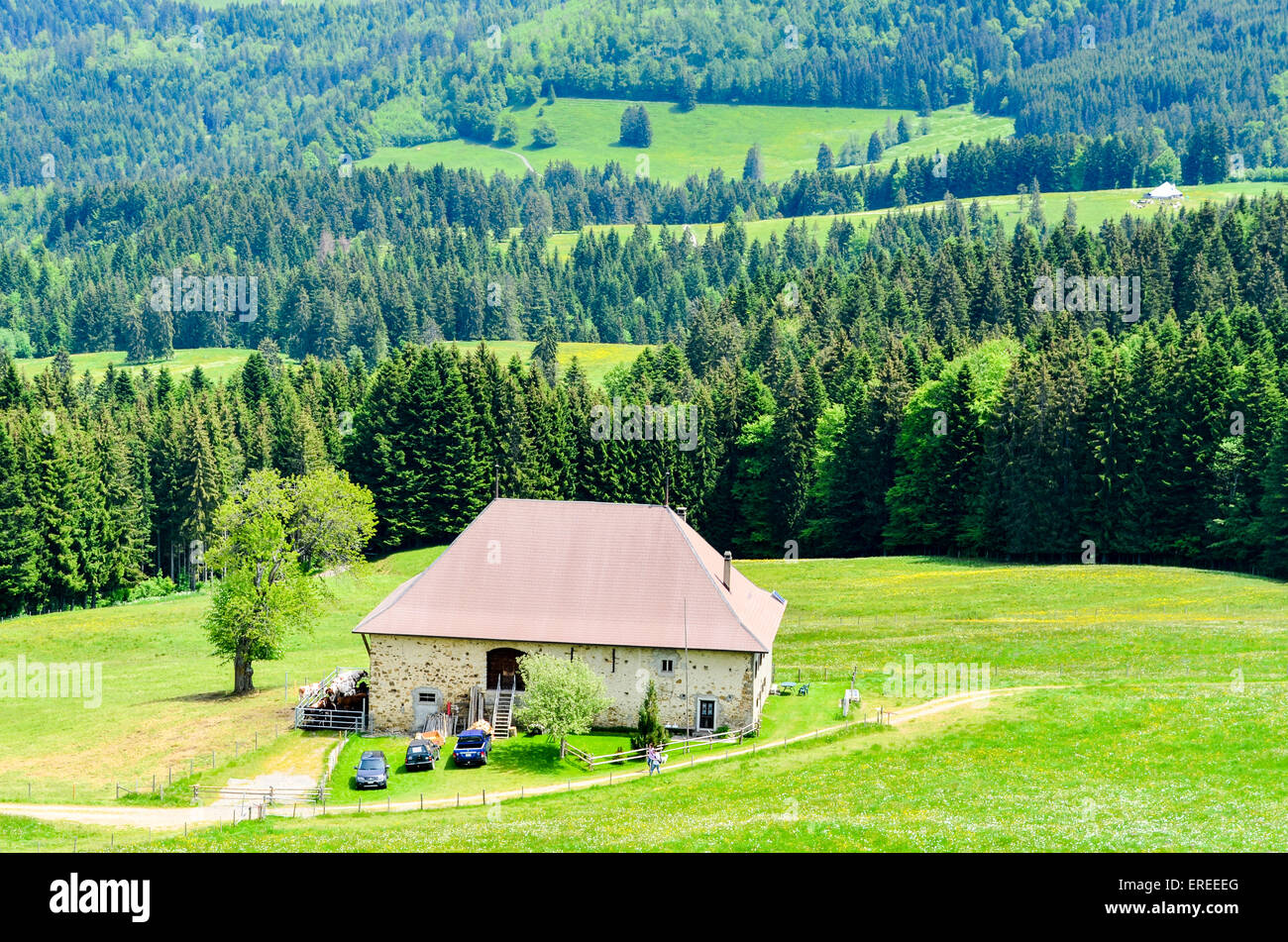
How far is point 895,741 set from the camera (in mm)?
46000

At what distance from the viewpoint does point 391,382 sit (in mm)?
113938

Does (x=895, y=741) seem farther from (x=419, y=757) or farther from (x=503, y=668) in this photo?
(x=419, y=757)

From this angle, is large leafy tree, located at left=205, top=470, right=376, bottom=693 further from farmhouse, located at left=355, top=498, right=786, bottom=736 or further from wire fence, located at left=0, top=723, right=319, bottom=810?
wire fence, located at left=0, top=723, right=319, bottom=810

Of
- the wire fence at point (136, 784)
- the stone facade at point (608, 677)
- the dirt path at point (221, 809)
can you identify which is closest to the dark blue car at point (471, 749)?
the dirt path at point (221, 809)

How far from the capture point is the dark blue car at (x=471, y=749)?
4677cm

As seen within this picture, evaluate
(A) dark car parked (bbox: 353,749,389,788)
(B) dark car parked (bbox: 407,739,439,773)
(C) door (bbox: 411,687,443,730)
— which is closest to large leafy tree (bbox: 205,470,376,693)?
(C) door (bbox: 411,687,443,730)

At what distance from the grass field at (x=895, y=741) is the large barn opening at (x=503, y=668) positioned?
10.8 ft

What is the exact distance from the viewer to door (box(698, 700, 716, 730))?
166 feet

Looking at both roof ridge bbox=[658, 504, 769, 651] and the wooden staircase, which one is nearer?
the wooden staircase

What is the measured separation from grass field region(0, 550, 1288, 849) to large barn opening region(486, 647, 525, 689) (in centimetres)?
331

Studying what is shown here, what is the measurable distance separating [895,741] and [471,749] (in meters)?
15.1

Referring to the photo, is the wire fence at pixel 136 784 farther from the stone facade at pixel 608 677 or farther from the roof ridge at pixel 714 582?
the roof ridge at pixel 714 582
